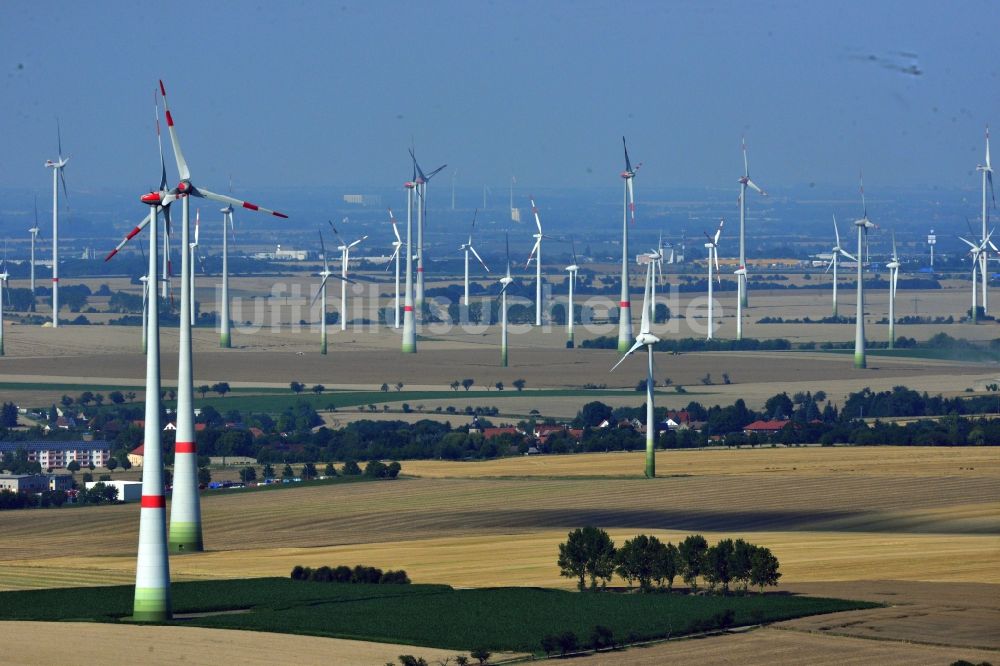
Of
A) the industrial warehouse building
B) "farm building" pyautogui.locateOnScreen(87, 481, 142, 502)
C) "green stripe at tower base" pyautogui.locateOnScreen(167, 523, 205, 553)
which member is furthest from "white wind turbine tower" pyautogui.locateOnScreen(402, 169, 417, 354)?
"green stripe at tower base" pyautogui.locateOnScreen(167, 523, 205, 553)

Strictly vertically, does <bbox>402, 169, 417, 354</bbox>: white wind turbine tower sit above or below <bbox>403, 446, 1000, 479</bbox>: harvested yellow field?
above

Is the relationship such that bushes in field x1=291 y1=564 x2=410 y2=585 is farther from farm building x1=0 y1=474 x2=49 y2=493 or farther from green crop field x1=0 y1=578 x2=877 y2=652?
farm building x1=0 y1=474 x2=49 y2=493

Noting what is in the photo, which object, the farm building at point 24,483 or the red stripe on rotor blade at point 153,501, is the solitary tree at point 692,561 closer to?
the red stripe on rotor blade at point 153,501

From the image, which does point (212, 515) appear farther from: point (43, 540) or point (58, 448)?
point (58, 448)

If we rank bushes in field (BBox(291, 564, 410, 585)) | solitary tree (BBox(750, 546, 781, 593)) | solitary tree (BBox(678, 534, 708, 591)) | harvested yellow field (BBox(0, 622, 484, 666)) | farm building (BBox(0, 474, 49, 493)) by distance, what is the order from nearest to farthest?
harvested yellow field (BBox(0, 622, 484, 666))
solitary tree (BBox(750, 546, 781, 593))
solitary tree (BBox(678, 534, 708, 591))
bushes in field (BBox(291, 564, 410, 585))
farm building (BBox(0, 474, 49, 493))

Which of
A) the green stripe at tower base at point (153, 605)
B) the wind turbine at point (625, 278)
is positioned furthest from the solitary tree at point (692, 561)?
the wind turbine at point (625, 278)

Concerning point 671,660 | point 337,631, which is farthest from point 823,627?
point 337,631

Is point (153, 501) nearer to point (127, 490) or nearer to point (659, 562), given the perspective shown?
point (659, 562)
